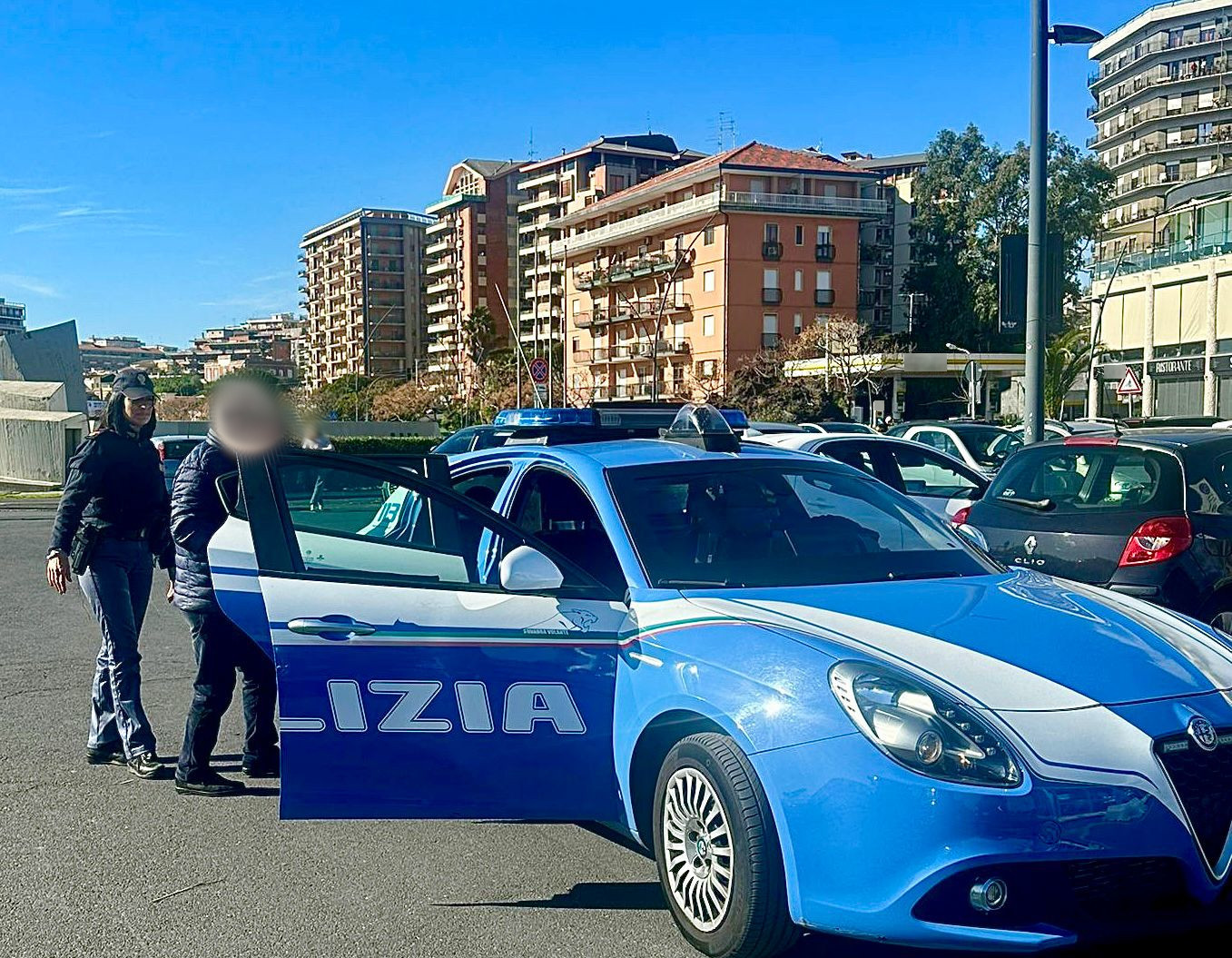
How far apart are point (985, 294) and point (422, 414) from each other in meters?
34.5

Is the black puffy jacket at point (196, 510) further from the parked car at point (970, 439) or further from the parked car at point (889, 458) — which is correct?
the parked car at point (970, 439)

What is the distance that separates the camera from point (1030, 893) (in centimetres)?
311

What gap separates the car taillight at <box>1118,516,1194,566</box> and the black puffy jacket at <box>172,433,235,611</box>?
4.74m

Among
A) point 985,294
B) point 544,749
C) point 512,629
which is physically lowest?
point 544,749

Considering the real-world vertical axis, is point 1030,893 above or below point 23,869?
above

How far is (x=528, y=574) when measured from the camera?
12.9ft

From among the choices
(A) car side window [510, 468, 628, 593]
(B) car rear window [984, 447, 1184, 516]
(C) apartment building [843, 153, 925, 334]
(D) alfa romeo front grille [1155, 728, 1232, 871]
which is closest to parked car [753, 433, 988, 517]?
(B) car rear window [984, 447, 1184, 516]

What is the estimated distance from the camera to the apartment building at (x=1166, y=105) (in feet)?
316

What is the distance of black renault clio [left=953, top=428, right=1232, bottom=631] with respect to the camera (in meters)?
6.69

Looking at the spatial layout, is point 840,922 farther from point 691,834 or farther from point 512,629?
point 512,629

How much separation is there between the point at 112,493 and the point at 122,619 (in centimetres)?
59

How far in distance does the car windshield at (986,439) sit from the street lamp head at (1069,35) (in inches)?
204

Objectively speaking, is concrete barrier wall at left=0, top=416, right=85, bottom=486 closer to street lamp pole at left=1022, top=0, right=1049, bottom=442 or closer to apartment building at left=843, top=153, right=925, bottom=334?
street lamp pole at left=1022, top=0, right=1049, bottom=442

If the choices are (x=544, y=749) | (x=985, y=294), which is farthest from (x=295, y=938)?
(x=985, y=294)
